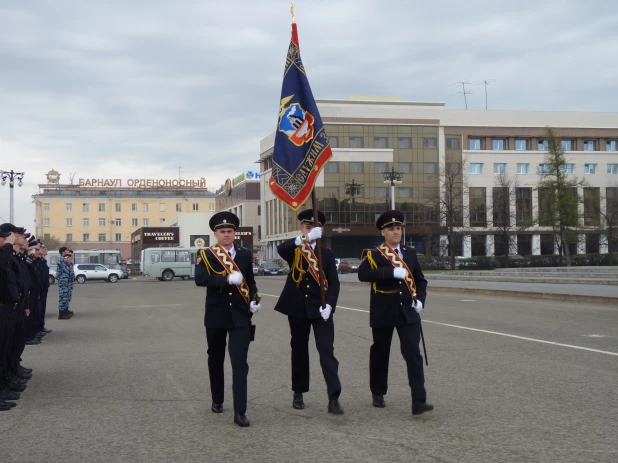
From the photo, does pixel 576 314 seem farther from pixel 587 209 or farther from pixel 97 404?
pixel 587 209

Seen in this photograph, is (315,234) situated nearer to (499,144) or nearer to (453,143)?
(453,143)

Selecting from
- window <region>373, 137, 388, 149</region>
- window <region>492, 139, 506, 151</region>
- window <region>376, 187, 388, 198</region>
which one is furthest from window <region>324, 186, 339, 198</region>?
window <region>492, 139, 506, 151</region>

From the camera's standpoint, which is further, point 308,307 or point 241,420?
point 308,307

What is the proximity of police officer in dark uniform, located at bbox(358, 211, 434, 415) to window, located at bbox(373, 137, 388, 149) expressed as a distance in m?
74.4

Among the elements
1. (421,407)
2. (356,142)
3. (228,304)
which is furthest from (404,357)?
(356,142)

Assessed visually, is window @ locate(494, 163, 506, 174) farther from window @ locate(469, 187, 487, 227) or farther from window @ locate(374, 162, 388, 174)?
window @ locate(374, 162, 388, 174)

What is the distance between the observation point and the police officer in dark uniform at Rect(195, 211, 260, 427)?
6305mm

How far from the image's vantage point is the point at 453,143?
267 feet

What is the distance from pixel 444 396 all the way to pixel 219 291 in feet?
8.44

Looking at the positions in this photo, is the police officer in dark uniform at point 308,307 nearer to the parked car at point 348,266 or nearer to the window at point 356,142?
the parked car at point 348,266

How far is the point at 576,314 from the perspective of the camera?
1678 cm

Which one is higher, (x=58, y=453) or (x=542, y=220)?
(x=542, y=220)

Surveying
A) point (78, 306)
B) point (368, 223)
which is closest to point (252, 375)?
point (78, 306)

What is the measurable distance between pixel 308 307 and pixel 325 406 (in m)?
1.07
